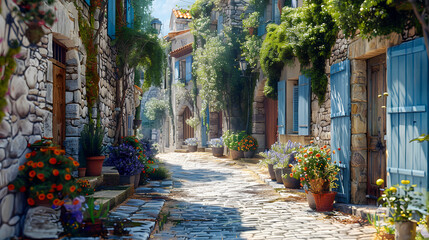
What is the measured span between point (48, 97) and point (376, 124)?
4596 millimetres

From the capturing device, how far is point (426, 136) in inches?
161

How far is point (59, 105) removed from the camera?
6105mm

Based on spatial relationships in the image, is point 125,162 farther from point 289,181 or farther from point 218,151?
point 218,151

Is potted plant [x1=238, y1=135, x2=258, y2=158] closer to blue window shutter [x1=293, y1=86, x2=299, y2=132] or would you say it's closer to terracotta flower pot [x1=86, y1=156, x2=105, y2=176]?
blue window shutter [x1=293, y1=86, x2=299, y2=132]

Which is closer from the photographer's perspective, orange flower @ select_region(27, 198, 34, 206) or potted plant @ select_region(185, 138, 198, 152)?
orange flower @ select_region(27, 198, 34, 206)

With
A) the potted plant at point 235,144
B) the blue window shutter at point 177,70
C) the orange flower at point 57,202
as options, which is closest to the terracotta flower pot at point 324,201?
the orange flower at point 57,202

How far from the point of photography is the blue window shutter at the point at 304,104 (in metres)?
8.09

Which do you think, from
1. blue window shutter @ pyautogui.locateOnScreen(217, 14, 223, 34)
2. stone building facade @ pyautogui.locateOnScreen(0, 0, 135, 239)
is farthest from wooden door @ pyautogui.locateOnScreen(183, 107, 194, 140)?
stone building facade @ pyautogui.locateOnScreen(0, 0, 135, 239)

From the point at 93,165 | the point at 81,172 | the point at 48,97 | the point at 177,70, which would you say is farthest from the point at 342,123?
the point at 177,70

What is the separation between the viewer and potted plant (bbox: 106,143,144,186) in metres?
7.02

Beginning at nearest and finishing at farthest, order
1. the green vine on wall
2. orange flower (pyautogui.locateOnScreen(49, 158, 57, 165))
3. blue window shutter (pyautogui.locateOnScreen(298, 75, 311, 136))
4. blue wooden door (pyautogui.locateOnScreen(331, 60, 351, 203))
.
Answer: orange flower (pyautogui.locateOnScreen(49, 158, 57, 165)) → blue wooden door (pyautogui.locateOnScreen(331, 60, 351, 203)) → the green vine on wall → blue window shutter (pyautogui.locateOnScreen(298, 75, 311, 136))

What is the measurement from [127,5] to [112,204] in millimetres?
6597

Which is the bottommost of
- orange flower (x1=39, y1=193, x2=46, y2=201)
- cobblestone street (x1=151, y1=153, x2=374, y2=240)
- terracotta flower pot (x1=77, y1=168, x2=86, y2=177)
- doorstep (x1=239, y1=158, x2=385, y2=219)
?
cobblestone street (x1=151, y1=153, x2=374, y2=240)

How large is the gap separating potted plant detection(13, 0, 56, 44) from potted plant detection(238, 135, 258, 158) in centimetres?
1018
